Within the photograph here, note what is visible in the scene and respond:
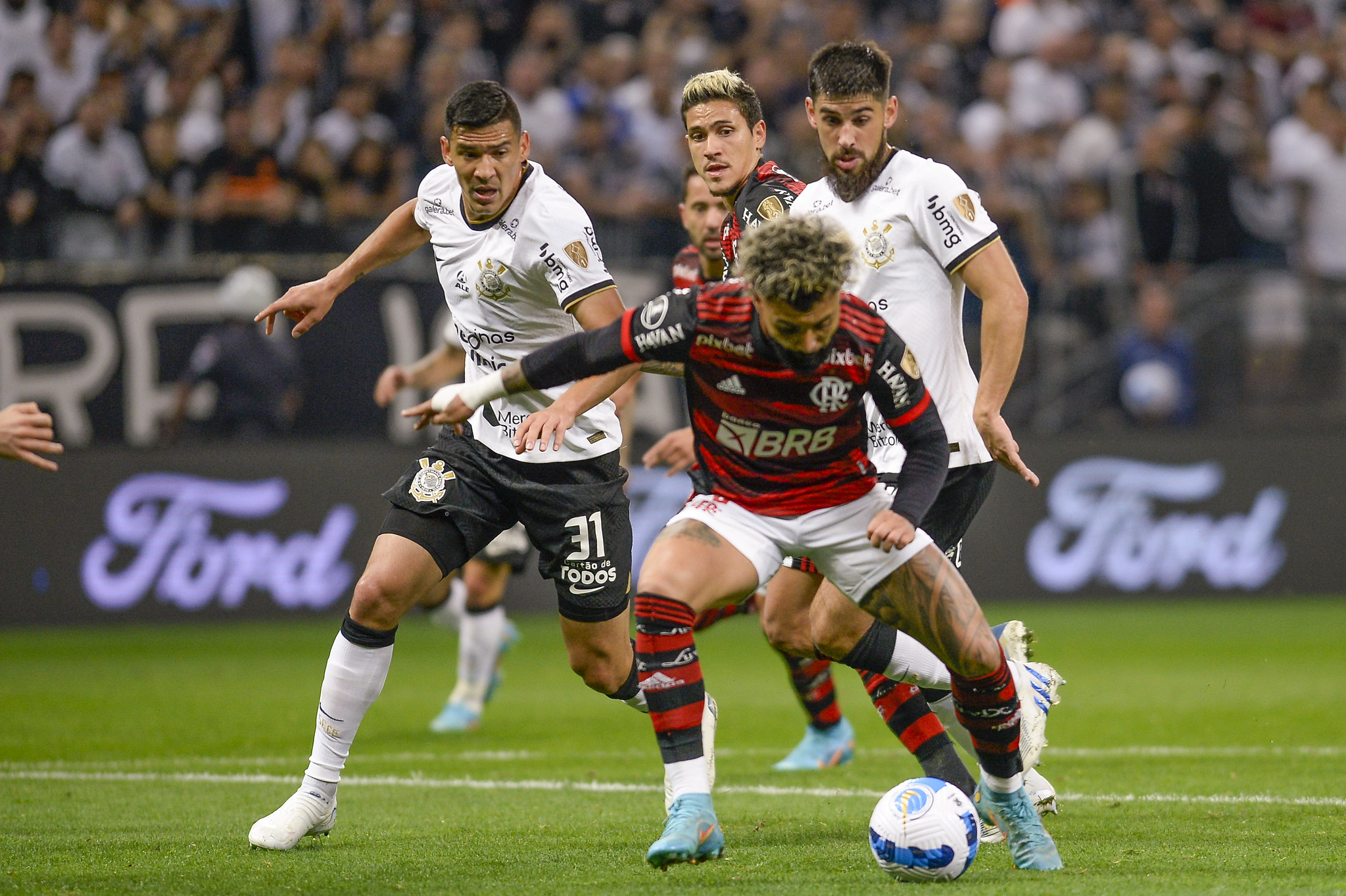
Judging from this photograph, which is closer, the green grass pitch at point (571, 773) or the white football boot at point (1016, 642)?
the green grass pitch at point (571, 773)

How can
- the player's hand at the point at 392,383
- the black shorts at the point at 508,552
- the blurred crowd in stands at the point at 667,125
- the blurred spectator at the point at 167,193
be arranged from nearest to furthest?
the player's hand at the point at 392,383, the black shorts at the point at 508,552, the blurred spectator at the point at 167,193, the blurred crowd in stands at the point at 667,125

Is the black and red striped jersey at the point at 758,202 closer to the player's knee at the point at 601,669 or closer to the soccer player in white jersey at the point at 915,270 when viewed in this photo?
the soccer player in white jersey at the point at 915,270

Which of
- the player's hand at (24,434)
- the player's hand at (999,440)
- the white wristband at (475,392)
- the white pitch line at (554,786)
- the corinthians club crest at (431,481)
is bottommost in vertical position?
the white pitch line at (554,786)

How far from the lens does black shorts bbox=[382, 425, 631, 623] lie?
6113mm

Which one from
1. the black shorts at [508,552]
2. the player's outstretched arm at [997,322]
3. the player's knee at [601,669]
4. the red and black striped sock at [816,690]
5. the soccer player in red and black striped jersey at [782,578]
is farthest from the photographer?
the black shorts at [508,552]

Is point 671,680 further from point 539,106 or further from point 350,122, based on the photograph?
point 539,106

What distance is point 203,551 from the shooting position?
13.5m

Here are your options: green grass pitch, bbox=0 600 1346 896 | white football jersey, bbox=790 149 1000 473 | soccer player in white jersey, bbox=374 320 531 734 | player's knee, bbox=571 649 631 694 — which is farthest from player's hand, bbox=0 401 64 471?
soccer player in white jersey, bbox=374 320 531 734

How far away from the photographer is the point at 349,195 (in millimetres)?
14656

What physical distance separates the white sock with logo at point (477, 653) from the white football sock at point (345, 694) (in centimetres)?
357

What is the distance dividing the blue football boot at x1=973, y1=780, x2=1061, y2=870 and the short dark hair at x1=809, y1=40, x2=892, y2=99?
240cm

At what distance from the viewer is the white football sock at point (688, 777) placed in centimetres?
513

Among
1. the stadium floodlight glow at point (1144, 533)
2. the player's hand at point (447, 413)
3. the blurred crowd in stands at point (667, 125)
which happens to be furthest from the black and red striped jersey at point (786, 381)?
the stadium floodlight glow at point (1144, 533)

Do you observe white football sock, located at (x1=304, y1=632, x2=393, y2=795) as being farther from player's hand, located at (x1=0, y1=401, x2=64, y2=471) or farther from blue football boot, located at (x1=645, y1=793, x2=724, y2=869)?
blue football boot, located at (x1=645, y1=793, x2=724, y2=869)
